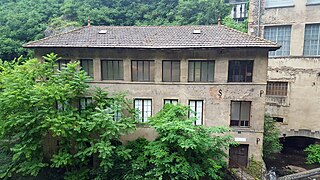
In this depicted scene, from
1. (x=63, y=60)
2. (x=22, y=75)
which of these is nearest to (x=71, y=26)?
(x=63, y=60)

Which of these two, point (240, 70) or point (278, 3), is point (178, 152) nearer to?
point (240, 70)

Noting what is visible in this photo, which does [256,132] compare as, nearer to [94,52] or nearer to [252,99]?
[252,99]

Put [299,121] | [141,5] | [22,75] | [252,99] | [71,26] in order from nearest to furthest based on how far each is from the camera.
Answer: [22,75]
[252,99]
[299,121]
[71,26]
[141,5]

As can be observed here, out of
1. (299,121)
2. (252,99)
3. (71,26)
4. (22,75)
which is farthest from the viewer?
(71,26)

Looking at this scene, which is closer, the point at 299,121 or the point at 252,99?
the point at 252,99

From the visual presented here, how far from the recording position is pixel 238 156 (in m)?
14.6

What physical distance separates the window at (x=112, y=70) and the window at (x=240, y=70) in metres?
7.36

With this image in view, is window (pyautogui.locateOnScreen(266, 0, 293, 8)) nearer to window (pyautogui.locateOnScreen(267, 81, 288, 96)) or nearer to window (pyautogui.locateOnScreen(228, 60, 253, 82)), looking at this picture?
window (pyautogui.locateOnScreen(267, 81, 288, 96))

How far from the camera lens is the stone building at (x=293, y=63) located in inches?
761

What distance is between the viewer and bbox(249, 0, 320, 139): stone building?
19328 mm

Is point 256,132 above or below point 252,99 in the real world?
below

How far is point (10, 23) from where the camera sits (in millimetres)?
31078

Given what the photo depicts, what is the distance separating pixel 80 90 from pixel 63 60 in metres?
3.55

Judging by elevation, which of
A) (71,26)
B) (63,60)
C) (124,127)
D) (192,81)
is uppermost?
(71,26)
